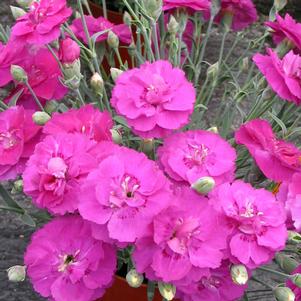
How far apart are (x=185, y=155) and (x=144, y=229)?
142mm

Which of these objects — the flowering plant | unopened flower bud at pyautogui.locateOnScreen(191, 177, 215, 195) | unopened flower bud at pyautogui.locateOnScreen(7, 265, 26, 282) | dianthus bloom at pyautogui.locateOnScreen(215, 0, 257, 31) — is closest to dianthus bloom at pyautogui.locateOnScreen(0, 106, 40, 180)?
the flowering plant

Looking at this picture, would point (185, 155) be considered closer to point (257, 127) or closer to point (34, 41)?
point (257, 127)

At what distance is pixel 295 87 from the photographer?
0.79 metres

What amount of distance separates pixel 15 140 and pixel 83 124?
0.09 meters

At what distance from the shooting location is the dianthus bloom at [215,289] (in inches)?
27.7

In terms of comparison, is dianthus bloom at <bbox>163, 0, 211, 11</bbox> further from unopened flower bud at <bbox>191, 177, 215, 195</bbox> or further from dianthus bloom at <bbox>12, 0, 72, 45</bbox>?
unopened flower bud at <bbox>191, 177, 215, 195</bbox>

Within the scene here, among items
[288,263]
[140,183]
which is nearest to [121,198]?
[140,183]

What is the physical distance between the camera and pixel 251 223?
2.13 ft

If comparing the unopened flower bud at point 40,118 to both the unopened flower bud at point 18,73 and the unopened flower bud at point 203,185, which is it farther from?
the unopened flower bud at point 203,185

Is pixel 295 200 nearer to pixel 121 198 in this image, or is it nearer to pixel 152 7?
pixel 121 198

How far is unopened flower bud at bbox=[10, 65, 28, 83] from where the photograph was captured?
0.78 meters

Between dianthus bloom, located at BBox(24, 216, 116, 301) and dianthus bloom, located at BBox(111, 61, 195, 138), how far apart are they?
0.44 feet

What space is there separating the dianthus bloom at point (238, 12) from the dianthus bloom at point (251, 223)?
52 cm

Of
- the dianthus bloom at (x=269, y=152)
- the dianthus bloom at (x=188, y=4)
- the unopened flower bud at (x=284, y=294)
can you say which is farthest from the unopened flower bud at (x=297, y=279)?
the dianthus bloom at (x=188, y=4)
